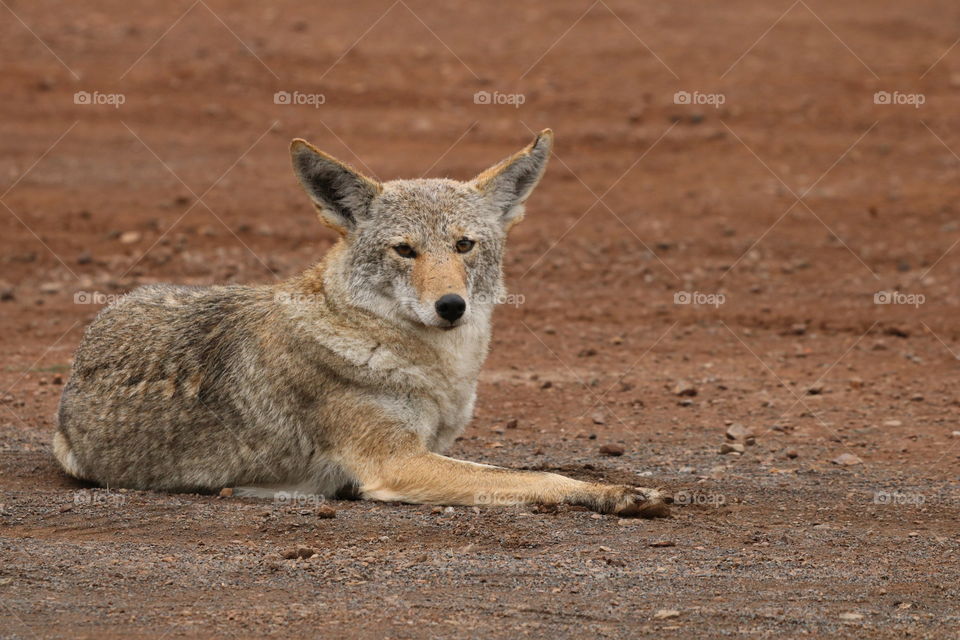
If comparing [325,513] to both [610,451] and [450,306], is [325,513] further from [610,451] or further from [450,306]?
[610,451]

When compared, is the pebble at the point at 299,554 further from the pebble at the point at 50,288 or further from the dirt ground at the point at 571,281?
the pebble at the point at 50,288

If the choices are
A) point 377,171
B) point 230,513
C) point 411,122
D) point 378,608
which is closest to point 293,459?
point 230,513

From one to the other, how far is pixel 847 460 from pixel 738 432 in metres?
0.93

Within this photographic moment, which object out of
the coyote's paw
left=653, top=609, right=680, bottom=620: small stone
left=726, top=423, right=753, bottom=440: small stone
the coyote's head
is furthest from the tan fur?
left=726, top=423, right=753, bottom=440: small stone

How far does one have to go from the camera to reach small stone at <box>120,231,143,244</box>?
15047mm

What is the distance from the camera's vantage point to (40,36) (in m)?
20.7

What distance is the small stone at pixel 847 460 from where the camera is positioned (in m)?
8.70

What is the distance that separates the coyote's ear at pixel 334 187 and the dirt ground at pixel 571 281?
1.84 meters

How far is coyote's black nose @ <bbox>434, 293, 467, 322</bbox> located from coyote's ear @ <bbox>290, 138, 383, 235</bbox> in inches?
38.8

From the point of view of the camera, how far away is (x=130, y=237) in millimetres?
15133

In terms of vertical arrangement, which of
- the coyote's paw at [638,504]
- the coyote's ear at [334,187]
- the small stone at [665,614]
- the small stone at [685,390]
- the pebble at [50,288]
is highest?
the pebble at [50,288]

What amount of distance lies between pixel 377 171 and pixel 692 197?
4283 millimetres

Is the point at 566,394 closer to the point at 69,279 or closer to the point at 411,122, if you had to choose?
the point at 69,279

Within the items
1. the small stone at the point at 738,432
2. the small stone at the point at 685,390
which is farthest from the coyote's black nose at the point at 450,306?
the small stone at the point at 685,390
